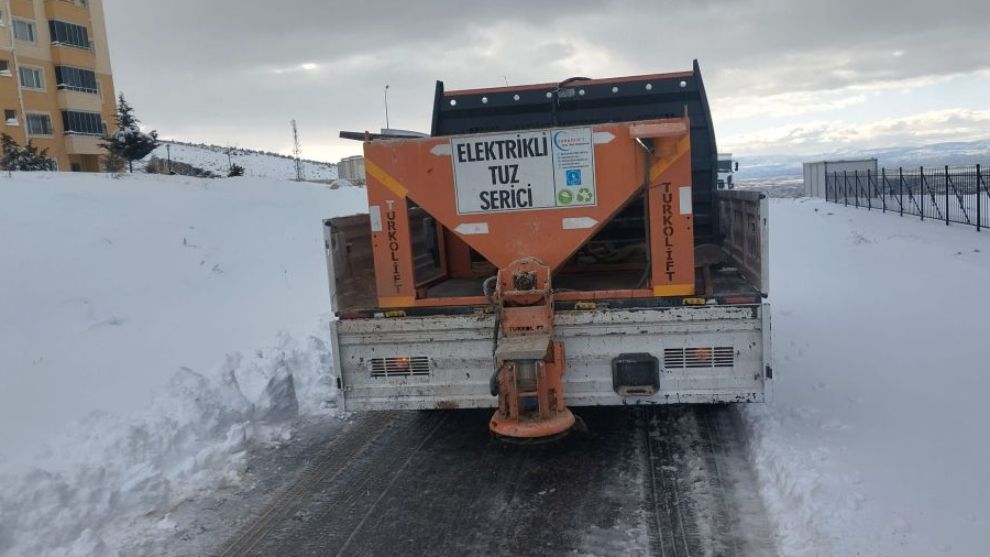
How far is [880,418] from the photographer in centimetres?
588

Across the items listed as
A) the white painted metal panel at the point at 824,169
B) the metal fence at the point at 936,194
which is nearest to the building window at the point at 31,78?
the metal fence at the point at 936,194

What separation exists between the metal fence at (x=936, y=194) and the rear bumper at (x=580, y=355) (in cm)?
1555

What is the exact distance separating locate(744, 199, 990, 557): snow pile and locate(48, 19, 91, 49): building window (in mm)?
38370

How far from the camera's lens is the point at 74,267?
11.0 meters

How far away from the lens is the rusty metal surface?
4.49 meters

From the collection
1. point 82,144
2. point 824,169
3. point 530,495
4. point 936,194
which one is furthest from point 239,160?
point 530,495

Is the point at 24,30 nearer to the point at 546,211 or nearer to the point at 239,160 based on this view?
the point at 239,160

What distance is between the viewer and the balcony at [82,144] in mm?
37719

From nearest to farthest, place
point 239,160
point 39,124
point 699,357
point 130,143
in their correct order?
point 699,357 < point 130,143 < point 39,124 < point 239,160

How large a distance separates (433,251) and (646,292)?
237 cm

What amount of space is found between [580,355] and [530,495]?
104 cm

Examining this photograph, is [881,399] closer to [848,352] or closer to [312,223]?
[848,352]

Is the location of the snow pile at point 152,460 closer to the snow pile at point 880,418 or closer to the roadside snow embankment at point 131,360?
the roadside snow embankment at point 131,360

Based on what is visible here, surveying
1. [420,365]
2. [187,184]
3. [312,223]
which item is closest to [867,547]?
[420,365]
